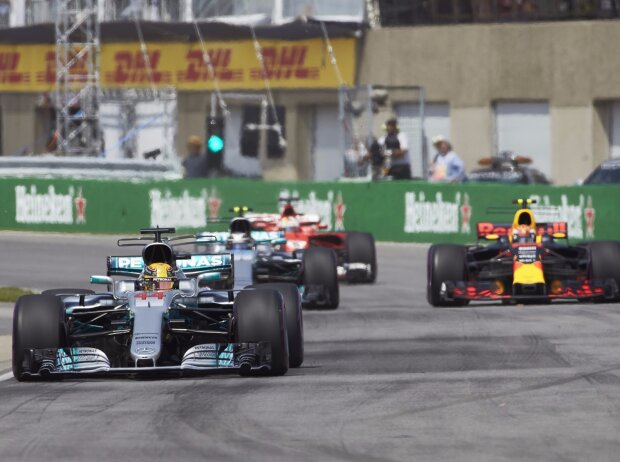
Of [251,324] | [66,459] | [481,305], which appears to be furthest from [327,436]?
[481,305]

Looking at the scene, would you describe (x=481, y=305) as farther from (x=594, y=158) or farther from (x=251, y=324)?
(x=594, y=158)

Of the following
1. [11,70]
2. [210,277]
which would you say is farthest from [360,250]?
[11,70]

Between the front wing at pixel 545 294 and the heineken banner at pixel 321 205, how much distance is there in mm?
10089

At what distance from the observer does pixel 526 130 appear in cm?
4325

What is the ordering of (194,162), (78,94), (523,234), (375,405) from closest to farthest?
1. (375,405)
2. (523,234)
3. (194,162)
4. (78,94)

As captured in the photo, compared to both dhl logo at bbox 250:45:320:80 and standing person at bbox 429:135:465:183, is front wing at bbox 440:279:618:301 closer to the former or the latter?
standing person at bbox 429:135:465:183

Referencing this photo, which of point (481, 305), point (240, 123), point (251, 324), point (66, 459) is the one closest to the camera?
point (66, 459)

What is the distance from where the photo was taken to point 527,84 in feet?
140

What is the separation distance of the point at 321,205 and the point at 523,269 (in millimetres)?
14195

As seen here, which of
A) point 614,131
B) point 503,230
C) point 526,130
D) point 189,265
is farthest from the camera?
point 526,130

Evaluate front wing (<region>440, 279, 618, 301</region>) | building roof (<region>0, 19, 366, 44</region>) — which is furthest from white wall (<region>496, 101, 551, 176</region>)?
front wing (<region>440, 279, 618, 301</region>)

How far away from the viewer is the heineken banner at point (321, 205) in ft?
105

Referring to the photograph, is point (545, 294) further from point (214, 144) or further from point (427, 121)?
point (427, 121)

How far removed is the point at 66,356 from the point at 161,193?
22.4 m
